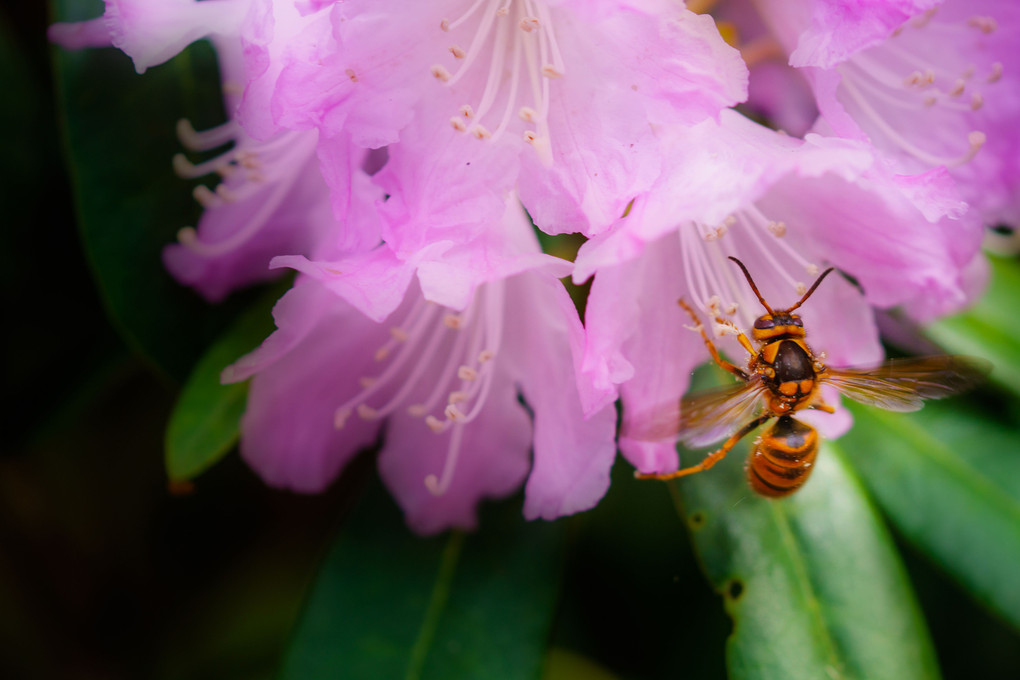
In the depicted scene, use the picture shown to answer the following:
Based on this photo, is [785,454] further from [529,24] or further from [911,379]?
[529,24]

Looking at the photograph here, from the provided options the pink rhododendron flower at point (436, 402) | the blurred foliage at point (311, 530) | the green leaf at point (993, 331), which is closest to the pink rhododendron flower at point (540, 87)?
the pink rhododendron flower at point (436, 402)

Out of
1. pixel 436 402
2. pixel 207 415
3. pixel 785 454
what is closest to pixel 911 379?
pixel 785 454

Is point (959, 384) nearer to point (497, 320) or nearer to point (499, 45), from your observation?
point (497, 320)

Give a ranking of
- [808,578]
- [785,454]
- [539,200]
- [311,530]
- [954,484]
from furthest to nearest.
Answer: [311,530] → [954,484] → [808,578] → [785,454] → [539,200]

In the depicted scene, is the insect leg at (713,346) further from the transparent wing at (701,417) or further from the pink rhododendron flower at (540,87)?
the pink rhododendron flower at (540,87)

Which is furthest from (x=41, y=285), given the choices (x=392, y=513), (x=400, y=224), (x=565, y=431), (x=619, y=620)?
(x=619, y=620)

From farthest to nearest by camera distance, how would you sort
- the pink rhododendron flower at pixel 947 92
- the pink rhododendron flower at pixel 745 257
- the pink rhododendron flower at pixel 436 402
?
1. the pink rhododendron flower at pixel 947 92
2. the pink rhododendron flower at pixel 436 402
3. the pink rhododendron flower at pixel 745 257
